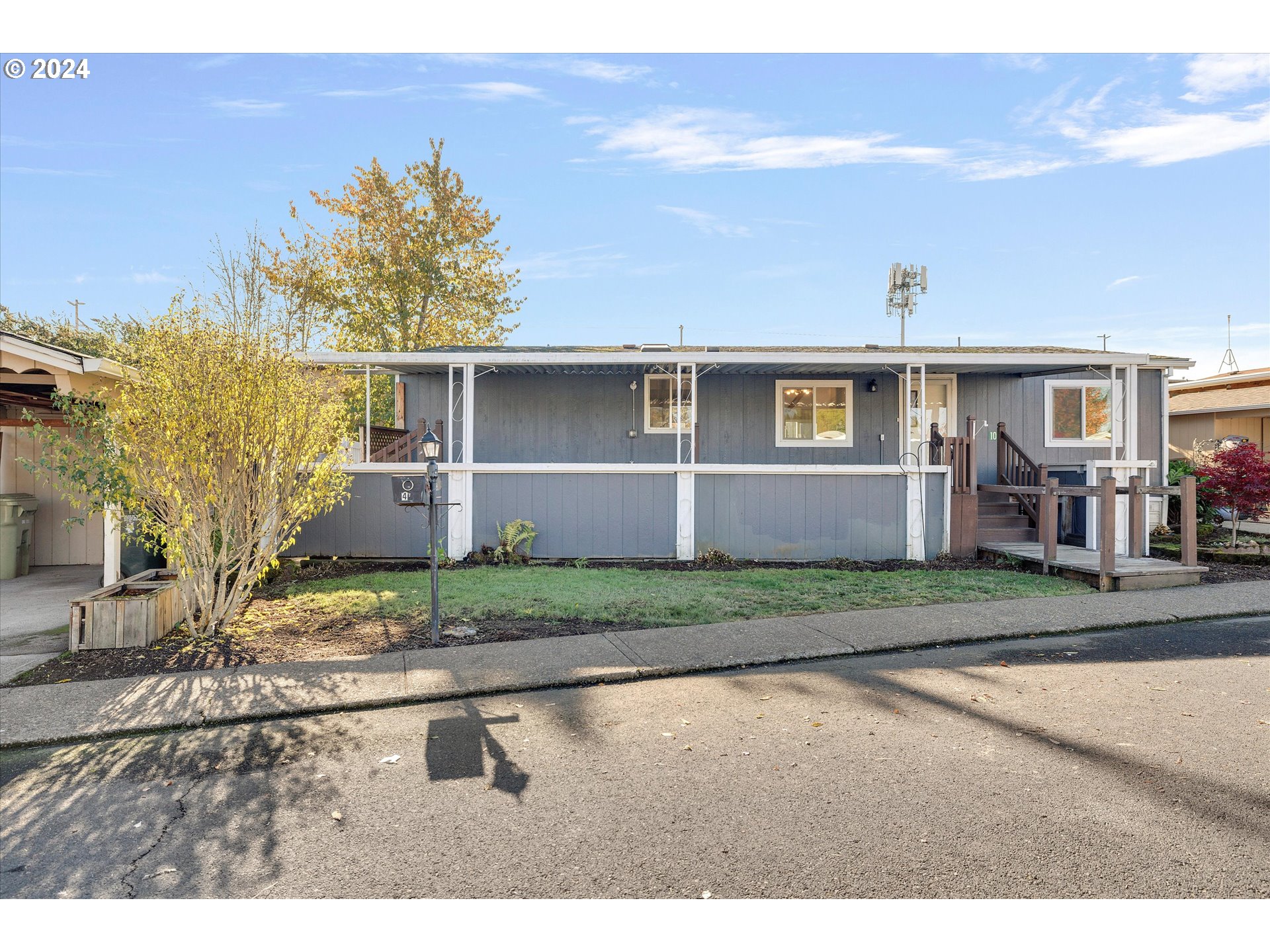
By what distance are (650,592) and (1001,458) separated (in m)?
8.07

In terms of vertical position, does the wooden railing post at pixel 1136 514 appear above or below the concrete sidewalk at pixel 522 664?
above

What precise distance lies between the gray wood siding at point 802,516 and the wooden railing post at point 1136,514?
2421 millimetres

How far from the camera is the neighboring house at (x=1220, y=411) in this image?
17344 millimetres

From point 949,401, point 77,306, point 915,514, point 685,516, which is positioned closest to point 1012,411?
point 949,401

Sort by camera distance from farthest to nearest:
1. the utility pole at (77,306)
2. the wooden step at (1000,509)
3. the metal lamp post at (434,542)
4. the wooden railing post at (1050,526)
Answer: the utility pole at (77,306), the wooden step at (1000,509), the wooden railing post at (1050,526), the metal lamp post at (434,542)

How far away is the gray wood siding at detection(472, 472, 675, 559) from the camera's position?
10.5 metres

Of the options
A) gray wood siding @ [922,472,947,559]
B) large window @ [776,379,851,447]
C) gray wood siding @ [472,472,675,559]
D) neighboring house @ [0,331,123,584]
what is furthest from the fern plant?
gray wood siding @ [922,472,947,559]

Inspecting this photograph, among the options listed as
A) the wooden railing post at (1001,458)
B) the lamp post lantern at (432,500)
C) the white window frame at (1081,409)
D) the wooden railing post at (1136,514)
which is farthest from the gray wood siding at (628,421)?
the lamp post lantern at (432,500)

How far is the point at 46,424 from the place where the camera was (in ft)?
28.2

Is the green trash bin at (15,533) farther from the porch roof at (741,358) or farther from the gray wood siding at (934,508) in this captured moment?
the gray wood siding at (934,508)

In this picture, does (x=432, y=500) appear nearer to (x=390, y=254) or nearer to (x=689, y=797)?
(x=689, y=797)

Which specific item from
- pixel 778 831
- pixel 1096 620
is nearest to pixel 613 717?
pixel 778 831

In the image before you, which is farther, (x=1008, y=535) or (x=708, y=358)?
(x=1008, y=535)

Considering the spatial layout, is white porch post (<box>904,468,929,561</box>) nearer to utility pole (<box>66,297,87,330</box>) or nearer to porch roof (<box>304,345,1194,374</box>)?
porch roof (<box>304,345,1194,374</box>)
